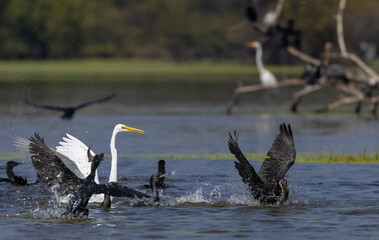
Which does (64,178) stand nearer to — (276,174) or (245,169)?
(245,169)

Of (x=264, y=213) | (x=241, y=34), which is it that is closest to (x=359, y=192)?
(x=264, y=213)

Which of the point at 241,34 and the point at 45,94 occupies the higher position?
the point at 241,34

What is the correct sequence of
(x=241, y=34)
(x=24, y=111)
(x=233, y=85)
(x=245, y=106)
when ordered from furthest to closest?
(x=241, y=34) < (x=233, y=85) < (x=245, y=106) < (x=24, y=111)

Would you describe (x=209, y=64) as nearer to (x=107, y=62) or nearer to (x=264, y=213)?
(x=107, y=62)

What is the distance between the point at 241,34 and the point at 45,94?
43.4 metres

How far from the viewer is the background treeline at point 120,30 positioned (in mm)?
84312

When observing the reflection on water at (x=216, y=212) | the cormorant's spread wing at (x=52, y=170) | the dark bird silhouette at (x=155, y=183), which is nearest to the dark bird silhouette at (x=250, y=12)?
the reflection on water at (x=216, y=212)

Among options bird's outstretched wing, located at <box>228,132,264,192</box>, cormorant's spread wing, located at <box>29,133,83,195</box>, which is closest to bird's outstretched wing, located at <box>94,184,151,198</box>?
cormorant's spread wing, located at <box>29,133,83,195</box>

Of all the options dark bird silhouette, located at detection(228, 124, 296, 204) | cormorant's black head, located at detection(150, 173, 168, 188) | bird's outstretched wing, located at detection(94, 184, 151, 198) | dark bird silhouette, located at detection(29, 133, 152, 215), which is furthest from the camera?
cormorant's black head, located at detection(150, 173, 168, 188)

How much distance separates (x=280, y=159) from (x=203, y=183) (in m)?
Result: 2.44

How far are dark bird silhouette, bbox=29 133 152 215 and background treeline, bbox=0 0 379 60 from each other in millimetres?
66571

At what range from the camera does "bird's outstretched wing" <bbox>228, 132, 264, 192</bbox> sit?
39.4 feet

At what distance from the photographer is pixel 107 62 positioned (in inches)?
3381

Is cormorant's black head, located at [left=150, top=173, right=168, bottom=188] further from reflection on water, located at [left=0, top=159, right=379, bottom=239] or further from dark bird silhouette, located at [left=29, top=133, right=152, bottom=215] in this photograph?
dark bird silhouette, located at [left=29, top=133, right=152, bottom=215]
